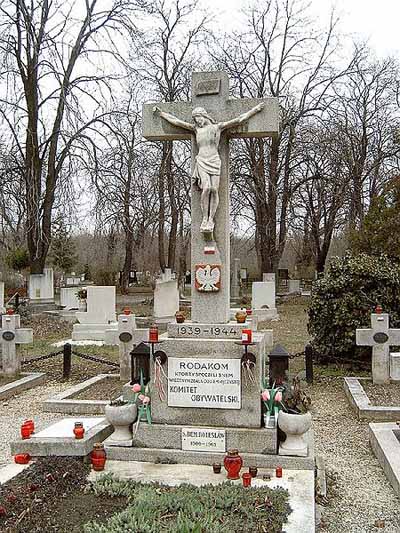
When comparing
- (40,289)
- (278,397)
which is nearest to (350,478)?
(278,397)

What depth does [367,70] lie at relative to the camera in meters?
28.5

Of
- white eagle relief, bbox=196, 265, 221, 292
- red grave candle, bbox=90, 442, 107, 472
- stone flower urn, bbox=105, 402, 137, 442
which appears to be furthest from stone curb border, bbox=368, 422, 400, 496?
red grave candle, bbox=90, 442, 107, 472

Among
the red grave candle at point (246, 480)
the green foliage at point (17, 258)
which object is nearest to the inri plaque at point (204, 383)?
the red grave candle at point (246, 480)

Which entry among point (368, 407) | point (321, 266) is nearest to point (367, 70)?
point (321, 266)

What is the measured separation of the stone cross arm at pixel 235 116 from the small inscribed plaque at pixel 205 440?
9.46 ft

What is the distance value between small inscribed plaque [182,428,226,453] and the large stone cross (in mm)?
1046

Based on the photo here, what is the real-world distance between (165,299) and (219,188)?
496 inches

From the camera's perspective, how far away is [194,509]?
13.6ft

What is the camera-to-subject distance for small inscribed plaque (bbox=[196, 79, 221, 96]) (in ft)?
19.7

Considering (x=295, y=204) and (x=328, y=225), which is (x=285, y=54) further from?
(x=328, y=225)

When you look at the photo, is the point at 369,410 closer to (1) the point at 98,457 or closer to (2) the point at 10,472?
(1) the point at 98,457

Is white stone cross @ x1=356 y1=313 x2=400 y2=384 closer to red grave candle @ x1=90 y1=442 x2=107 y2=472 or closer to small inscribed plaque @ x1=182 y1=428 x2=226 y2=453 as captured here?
small inscribed plaque @ x1=182 y1=428 x2=226 y2=453

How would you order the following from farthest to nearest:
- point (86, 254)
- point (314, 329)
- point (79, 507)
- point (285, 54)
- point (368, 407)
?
1. point (86, 254)
2. point (285, 54)
3. point (314, 329)
4. point (368, 407)
5. point (79, 507)

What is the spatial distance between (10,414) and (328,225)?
25.0 m
